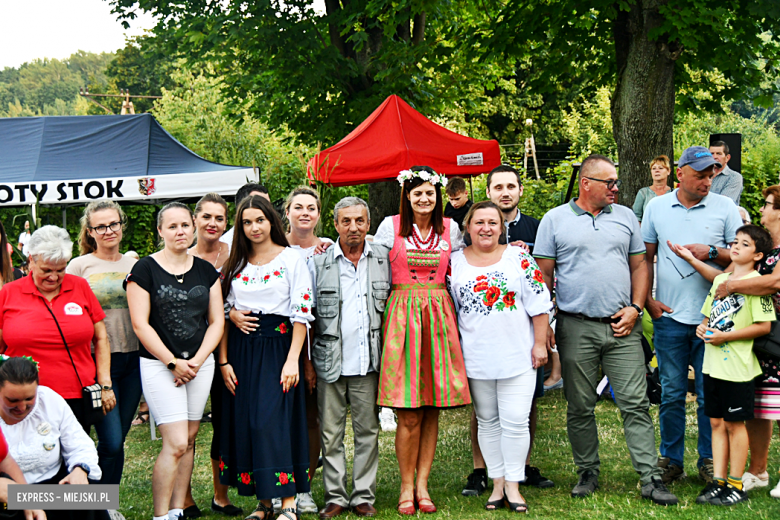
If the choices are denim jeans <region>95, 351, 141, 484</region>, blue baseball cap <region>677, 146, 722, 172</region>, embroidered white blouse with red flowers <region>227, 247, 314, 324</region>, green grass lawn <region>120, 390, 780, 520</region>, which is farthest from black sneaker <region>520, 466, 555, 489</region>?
denim jeans <region>95, 351, 141, 484</region>

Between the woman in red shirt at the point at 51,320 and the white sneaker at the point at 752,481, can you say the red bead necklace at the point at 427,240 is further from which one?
the white sneaker at the point at 752,481

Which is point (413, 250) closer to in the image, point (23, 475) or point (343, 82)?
point (23, 475)

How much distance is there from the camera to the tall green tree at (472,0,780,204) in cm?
778

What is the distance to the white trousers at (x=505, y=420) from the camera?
14.2 feet

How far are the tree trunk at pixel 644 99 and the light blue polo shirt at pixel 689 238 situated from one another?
347cm

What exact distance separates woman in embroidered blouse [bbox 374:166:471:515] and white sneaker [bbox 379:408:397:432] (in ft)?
7.27

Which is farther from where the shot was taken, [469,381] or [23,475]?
[469,381]

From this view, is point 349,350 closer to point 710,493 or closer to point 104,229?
point 104,229

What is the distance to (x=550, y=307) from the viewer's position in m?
4.42

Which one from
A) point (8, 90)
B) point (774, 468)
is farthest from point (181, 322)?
point (8, 90)

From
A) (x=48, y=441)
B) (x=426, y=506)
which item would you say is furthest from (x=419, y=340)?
(x=48, y=441)

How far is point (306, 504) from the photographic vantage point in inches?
173

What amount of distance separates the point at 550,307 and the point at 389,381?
1094mm

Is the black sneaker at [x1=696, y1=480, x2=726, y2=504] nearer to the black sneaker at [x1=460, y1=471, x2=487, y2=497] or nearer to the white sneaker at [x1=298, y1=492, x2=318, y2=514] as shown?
the black sneaker at [x1=460, y1=471, x2=487, y2=497]
